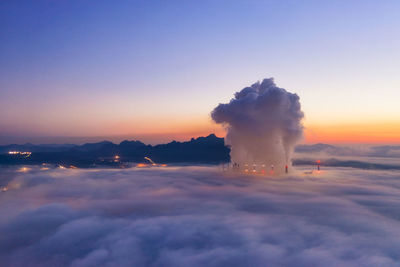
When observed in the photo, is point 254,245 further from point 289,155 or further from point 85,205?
point 289,155

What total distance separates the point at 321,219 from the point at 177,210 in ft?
105

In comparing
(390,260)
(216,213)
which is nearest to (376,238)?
(390,260)

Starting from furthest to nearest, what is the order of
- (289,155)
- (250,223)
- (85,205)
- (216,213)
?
(289,155), (85,205), (216,213), (250,223)

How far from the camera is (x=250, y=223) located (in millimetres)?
52250

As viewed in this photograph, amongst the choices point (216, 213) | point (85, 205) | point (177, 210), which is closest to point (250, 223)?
point (216, 213)

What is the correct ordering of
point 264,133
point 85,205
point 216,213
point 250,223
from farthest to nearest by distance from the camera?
point 264,133, point 85,205, point 216,213, point 250,223

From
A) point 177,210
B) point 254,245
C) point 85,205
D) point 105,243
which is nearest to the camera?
point 254,245

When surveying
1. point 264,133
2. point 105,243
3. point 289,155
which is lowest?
point 105,243

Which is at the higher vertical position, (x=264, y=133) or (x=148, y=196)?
(x=264, y=133)

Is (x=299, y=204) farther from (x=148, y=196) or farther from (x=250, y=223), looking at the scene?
(x=148, y=196)

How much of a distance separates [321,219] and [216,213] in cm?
2180

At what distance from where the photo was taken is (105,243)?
45625 millimetres

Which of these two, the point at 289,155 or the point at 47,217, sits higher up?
the point at 289,155

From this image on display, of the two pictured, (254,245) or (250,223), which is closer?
(254,245)
